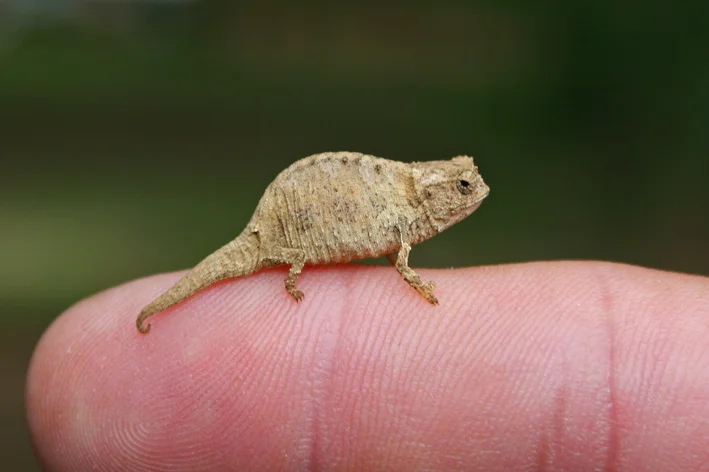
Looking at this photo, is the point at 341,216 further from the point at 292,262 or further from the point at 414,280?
the point at 414,280

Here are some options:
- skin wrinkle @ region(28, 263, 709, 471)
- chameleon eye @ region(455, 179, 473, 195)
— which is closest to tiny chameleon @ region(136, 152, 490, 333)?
chameleon eye @ region(455, 179, 473, 195)

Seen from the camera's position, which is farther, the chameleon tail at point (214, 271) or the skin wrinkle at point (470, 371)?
the chameleon tail at point (214, 271)

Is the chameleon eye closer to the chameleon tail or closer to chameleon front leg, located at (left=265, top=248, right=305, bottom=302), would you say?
chameleon front leg, located at (left=265, top=248, right=305, bottom=302)

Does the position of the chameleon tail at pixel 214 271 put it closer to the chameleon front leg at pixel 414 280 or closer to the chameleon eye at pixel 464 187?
the chameleon front leg at pixel 414 280

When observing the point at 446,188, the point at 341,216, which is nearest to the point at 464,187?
the point at 446,188

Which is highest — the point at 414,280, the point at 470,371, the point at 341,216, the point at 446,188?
the point at 446,188

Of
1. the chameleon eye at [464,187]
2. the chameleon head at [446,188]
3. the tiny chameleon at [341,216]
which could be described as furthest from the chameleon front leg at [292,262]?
the chameleon eye at [464,187]

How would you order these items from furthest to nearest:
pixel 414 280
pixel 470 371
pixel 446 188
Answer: pixel 446 188
pixel 414 280
pixel 470 371
